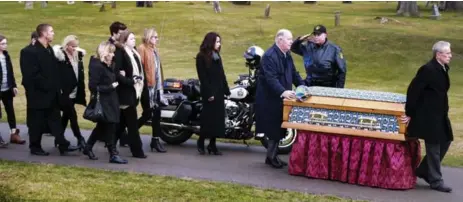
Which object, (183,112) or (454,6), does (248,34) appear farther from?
(183,112)

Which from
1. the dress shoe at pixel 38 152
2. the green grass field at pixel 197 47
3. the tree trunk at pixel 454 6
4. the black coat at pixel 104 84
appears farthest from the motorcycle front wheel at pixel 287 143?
the tree trunk at pixel 454 6

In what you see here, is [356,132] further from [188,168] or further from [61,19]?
[61,19]

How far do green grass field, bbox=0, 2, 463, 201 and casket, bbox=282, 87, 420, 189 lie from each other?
86 centimetres

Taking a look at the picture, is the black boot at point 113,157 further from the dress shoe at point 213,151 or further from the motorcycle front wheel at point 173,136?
the motorcycle front wheel at point 173,136

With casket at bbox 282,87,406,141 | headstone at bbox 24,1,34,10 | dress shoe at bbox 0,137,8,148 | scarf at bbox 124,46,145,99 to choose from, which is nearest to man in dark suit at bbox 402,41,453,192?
casket at bbox 282,87,406,141

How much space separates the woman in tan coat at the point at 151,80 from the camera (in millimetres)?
10141

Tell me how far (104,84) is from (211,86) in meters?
1.52

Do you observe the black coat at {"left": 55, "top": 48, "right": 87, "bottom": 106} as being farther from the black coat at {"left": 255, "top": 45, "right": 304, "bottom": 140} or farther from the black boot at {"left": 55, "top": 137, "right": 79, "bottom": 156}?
the black coat at {"left": 255, "top": 45, "right": 304, "bottom": 140}

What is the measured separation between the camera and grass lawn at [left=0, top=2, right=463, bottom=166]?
2322 centimetres

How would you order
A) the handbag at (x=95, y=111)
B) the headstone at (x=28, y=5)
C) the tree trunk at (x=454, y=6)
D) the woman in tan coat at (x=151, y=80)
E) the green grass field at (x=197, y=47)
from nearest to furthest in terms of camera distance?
the green grass field at (x=197, y=47)
the handbag at (x=95, y=111)
the woman in tan coat at (x=151, y=80)
the headstone at (x=28, y=5)
the tree trunk at (x=454, y=6)

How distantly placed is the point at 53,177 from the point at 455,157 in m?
5.72

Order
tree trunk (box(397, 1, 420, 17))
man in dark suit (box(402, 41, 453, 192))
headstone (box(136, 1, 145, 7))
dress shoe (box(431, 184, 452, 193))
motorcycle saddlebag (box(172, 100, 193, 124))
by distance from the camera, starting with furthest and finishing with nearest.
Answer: headstone (box(136, 1, 145, 7)) → tree trunk (box(397, 1, 420, 17)) → motorcycle saddlebag (box(172, 100, 193, 124)) → dress shoe (box(431, 184, 452, 193)) → man in dark suit (box(402, 41, 453, 192))

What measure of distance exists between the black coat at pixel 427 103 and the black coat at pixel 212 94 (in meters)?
2.90

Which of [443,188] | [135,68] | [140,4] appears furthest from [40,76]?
[140,4]
